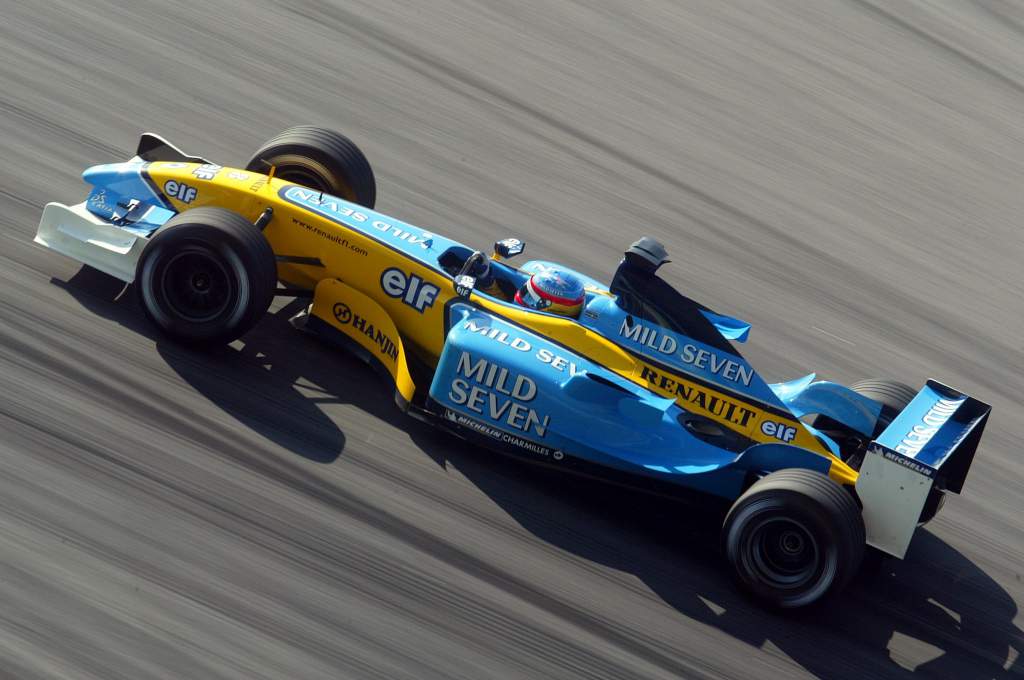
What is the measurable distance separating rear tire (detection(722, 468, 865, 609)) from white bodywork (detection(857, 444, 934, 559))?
0.21 metres

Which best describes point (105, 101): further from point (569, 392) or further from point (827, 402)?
point (827, 402)

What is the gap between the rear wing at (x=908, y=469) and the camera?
6555mm

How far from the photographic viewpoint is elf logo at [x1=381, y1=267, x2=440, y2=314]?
291 inches

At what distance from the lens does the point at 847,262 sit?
35.2ft

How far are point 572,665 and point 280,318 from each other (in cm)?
313

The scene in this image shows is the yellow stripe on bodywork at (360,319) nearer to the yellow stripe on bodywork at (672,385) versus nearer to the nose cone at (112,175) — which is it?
the yellow stripe on bodywork at (672,385)

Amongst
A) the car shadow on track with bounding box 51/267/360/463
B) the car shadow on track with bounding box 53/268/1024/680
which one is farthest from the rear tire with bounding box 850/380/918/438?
the car shadow on track with bounding box 51/267/360/463

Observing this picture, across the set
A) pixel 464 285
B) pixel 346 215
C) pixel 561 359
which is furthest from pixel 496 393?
pixel 346 215

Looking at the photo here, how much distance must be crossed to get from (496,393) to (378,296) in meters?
1.07

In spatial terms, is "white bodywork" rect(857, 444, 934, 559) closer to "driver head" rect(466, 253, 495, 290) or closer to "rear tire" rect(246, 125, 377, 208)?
"driver head" rect(466, 253, 495, 290)

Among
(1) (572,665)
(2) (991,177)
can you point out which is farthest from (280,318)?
(2) (991,177)

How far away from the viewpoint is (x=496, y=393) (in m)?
7.02

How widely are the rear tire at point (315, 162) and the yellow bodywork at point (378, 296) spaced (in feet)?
1.40

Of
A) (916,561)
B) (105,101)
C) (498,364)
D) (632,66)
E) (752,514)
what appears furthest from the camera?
(632,66)
